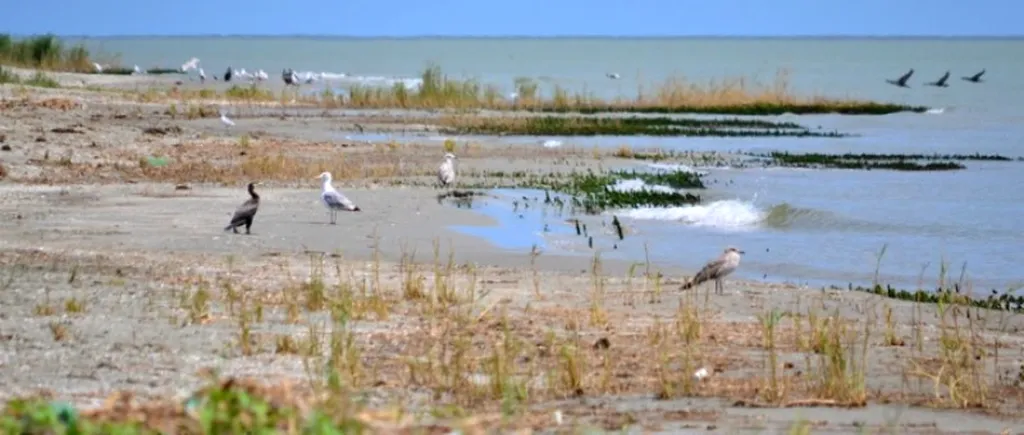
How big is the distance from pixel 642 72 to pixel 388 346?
90.5 m

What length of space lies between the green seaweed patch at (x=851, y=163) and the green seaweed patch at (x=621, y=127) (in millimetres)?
5286

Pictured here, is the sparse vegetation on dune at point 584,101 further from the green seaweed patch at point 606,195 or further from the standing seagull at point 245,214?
the standing seagull at point 245,214

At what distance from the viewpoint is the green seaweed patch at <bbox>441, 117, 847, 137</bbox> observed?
35.4 meters

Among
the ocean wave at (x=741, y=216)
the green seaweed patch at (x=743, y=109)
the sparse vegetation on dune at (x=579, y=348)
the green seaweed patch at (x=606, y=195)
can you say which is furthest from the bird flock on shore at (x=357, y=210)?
the green seaweed patch at (x=743, y=109)

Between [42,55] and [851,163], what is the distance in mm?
36280

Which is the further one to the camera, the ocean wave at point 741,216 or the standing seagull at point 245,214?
the ocean wave at point 741,216

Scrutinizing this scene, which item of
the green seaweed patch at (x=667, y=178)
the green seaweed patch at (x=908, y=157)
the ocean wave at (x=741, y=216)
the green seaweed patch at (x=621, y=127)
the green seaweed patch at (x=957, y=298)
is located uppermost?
the green seaweed patch at (x=621, y=127)

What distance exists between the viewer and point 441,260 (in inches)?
605

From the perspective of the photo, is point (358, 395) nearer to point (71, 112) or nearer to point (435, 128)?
point (71, 112)

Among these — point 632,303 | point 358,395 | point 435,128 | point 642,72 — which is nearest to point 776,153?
point 435,128

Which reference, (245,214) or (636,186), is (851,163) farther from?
(245,214)

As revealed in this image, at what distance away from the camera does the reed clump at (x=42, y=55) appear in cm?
5706

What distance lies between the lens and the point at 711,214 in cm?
2114

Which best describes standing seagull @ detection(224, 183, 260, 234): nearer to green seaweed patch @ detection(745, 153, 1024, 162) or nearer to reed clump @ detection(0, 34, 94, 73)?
green seaweed patch @ detection(745, 153, 1024, 162)
